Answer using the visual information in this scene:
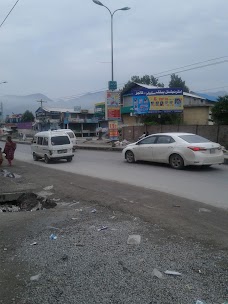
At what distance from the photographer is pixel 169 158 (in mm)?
13359

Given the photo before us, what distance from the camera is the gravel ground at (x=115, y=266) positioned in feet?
10.3

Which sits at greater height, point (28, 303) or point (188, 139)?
point (188, 139)

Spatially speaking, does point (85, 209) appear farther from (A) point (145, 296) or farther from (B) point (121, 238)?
(A) point (145, 296)

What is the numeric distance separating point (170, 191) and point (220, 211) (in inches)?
95.9

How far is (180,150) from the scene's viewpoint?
1270 centimetres

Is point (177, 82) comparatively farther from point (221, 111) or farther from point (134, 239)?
point (134, 239)

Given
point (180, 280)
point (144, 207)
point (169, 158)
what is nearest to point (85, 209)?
point (144, 207)

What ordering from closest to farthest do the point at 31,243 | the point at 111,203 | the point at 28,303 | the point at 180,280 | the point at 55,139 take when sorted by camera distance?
1. the point at 28,303
2. the point at 180,280
3. the point at 31,243
4. the point at 111,203
5. the point at 55,139

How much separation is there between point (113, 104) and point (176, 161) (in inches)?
541

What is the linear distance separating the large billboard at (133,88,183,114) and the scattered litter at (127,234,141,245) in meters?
26.0

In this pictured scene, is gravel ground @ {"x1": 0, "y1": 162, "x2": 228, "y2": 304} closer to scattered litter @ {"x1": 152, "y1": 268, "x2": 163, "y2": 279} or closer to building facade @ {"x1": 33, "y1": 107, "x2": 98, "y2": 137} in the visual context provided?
scattered litter @ {"x1": 152, "y1": 268, "x2": 163, "y2": 279}

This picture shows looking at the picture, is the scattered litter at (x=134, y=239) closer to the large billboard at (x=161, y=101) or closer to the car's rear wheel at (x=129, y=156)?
the car's rear wheel at (x=129, y=156)

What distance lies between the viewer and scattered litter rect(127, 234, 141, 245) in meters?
4.48

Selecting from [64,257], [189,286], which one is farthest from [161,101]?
[189,286]
